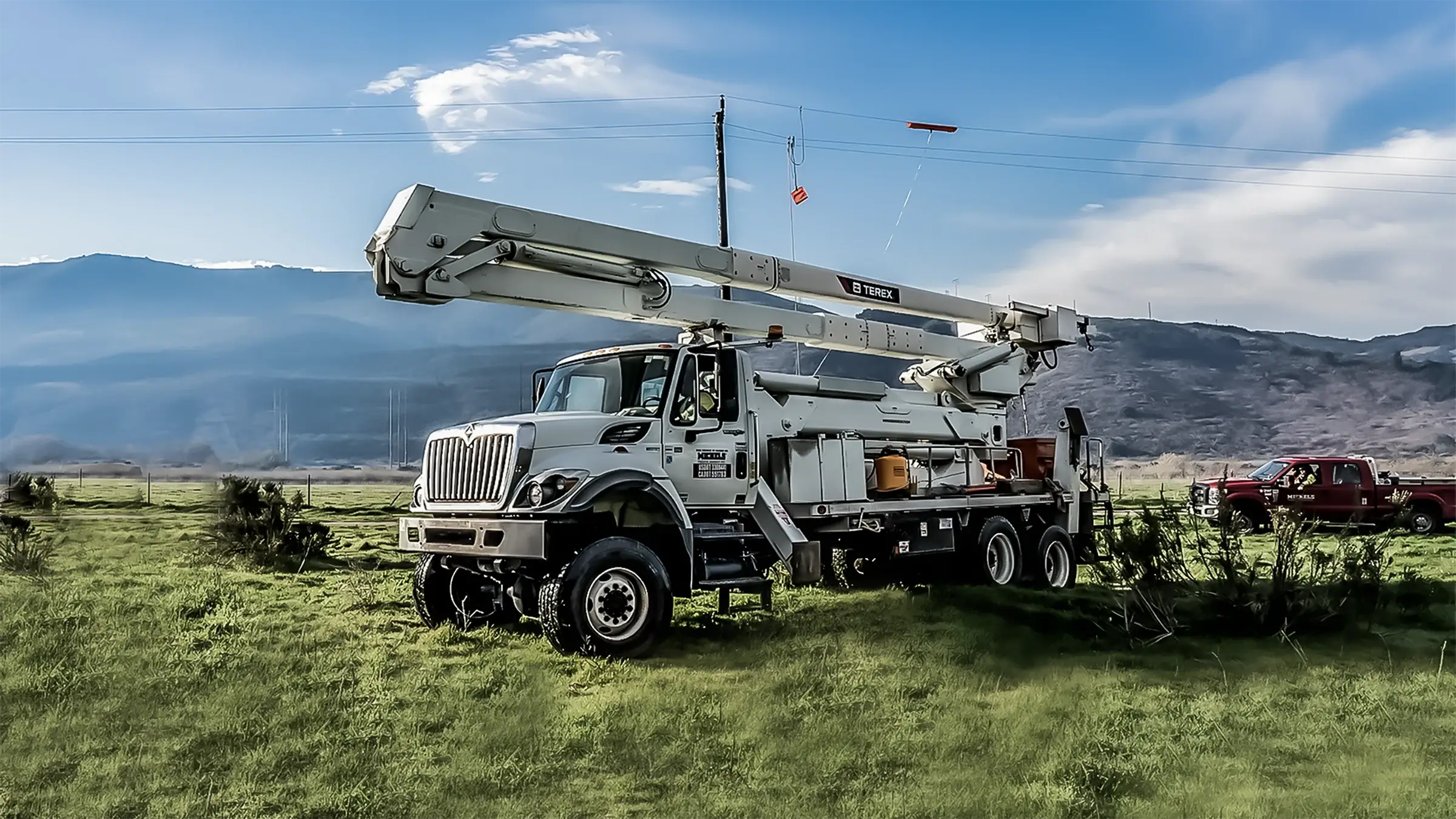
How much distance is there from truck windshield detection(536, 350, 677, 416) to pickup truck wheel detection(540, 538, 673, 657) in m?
1.73

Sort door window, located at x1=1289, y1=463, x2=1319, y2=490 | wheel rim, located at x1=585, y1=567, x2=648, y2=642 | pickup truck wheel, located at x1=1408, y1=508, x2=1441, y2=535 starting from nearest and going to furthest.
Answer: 1. wheel rim, located at x1=585, y1=567, x2=648, y2=642
2. pickup truck wheel, located at x1=1408, y1=508, x2=1441, y2=535
3. door window, located at x1=1289, y1=463, x2=1319, y2=490

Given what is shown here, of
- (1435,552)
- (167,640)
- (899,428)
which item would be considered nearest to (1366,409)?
(1435,552)

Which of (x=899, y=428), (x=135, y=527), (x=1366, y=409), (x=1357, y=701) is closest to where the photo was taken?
(x=1357, y=701)

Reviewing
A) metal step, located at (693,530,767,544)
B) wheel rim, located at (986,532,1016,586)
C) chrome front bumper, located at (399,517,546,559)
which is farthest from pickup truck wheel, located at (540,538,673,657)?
wheel rim, located at (986,532,1016,586)

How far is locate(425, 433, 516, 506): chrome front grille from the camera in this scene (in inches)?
379

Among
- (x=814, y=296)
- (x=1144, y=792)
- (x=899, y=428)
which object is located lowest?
(x=1144, y=792)

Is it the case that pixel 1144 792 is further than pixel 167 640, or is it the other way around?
pixel 167 640

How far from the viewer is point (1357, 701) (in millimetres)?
7379

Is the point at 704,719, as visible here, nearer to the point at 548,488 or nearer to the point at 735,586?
the point at 548,488

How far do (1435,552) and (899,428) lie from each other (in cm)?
1085

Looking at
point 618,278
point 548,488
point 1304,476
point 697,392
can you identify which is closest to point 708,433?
point 697,392

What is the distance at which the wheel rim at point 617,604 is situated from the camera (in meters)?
9.04

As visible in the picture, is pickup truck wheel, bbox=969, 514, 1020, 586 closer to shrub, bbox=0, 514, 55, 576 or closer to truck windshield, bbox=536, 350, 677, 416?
truck windshield, bbox=536, 350, 677, 416

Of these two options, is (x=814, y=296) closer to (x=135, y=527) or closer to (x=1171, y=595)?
(x=1171, y=595)
